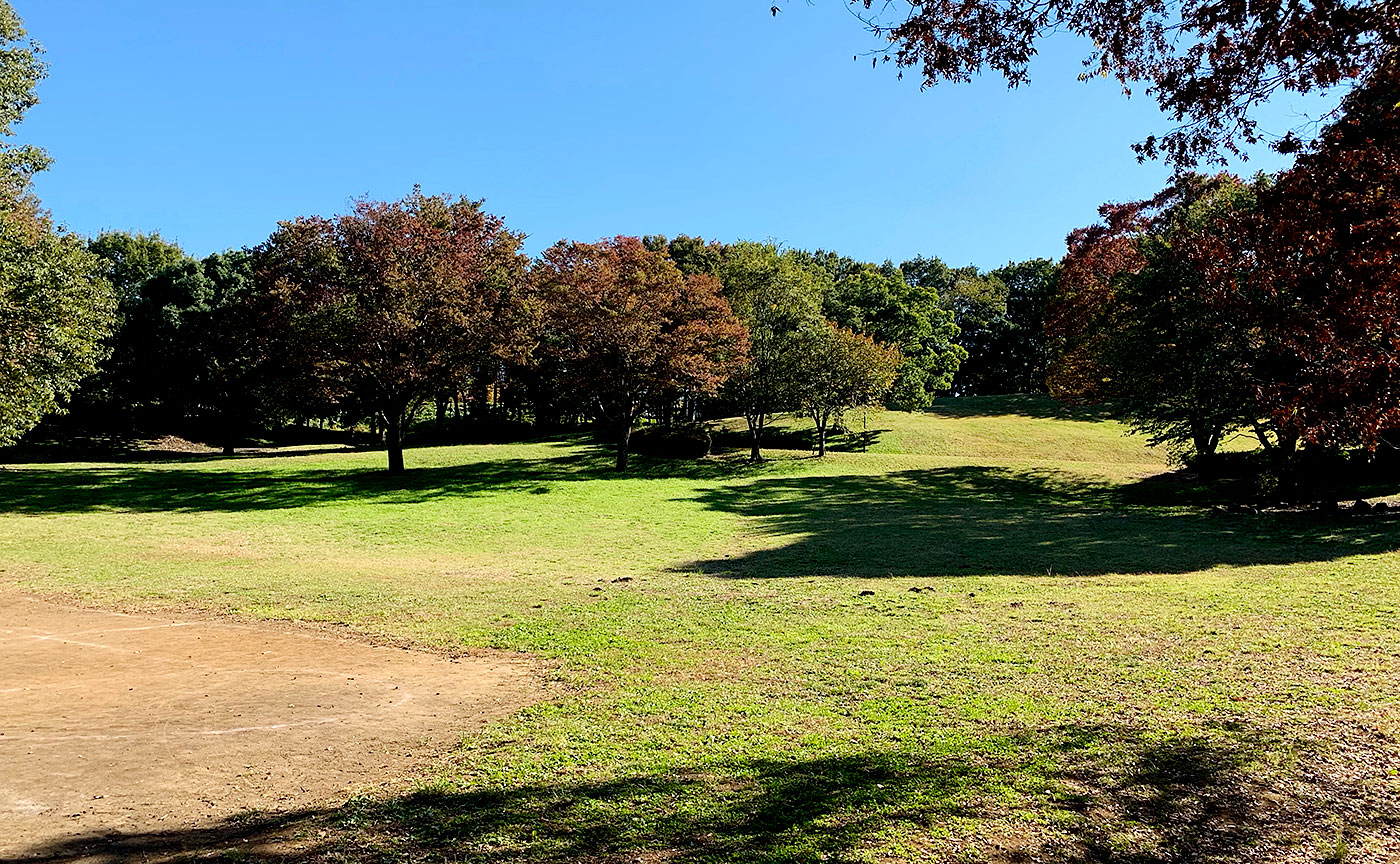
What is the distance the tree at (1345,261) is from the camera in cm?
649

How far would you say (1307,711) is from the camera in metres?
7.11

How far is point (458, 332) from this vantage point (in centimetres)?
3309

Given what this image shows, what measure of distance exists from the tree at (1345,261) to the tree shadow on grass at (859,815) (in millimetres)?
3044

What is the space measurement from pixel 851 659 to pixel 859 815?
14.7ft

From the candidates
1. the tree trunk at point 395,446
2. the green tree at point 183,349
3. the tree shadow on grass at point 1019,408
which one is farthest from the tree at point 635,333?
the tree shadow on grass at point 1019,408

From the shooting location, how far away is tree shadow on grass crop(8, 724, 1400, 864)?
500 cm

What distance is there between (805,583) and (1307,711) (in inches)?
358

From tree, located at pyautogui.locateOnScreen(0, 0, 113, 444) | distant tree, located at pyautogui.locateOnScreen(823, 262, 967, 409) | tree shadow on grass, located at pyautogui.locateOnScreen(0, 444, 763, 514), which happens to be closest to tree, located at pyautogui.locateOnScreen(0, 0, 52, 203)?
tree, located at pyautogui.locateOnScreen(0, 0, 113, 444)

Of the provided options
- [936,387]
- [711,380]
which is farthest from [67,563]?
[936,387]

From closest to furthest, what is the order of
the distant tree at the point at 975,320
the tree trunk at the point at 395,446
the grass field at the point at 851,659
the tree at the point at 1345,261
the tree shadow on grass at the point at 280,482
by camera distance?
the grass field at the point at 851,659 < the tree at the point at 1345,261 < the tree shadow on grass at the point at 280,482 < the tree trunk at the point at 395,446 < the distant tree at the point at 975,320

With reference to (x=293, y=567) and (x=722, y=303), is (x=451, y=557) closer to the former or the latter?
(x=293, y=567)

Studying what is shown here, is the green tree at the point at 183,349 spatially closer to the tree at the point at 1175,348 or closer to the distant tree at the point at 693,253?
the distant tree at the point at 693,253

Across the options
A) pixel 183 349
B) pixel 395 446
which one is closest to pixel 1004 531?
pixel 395 446

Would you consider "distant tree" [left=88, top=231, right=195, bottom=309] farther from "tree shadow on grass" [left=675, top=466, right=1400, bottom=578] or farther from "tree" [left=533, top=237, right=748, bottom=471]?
"tree shadow on grass" [left=675, top=466, right=1400, bottom=578]
